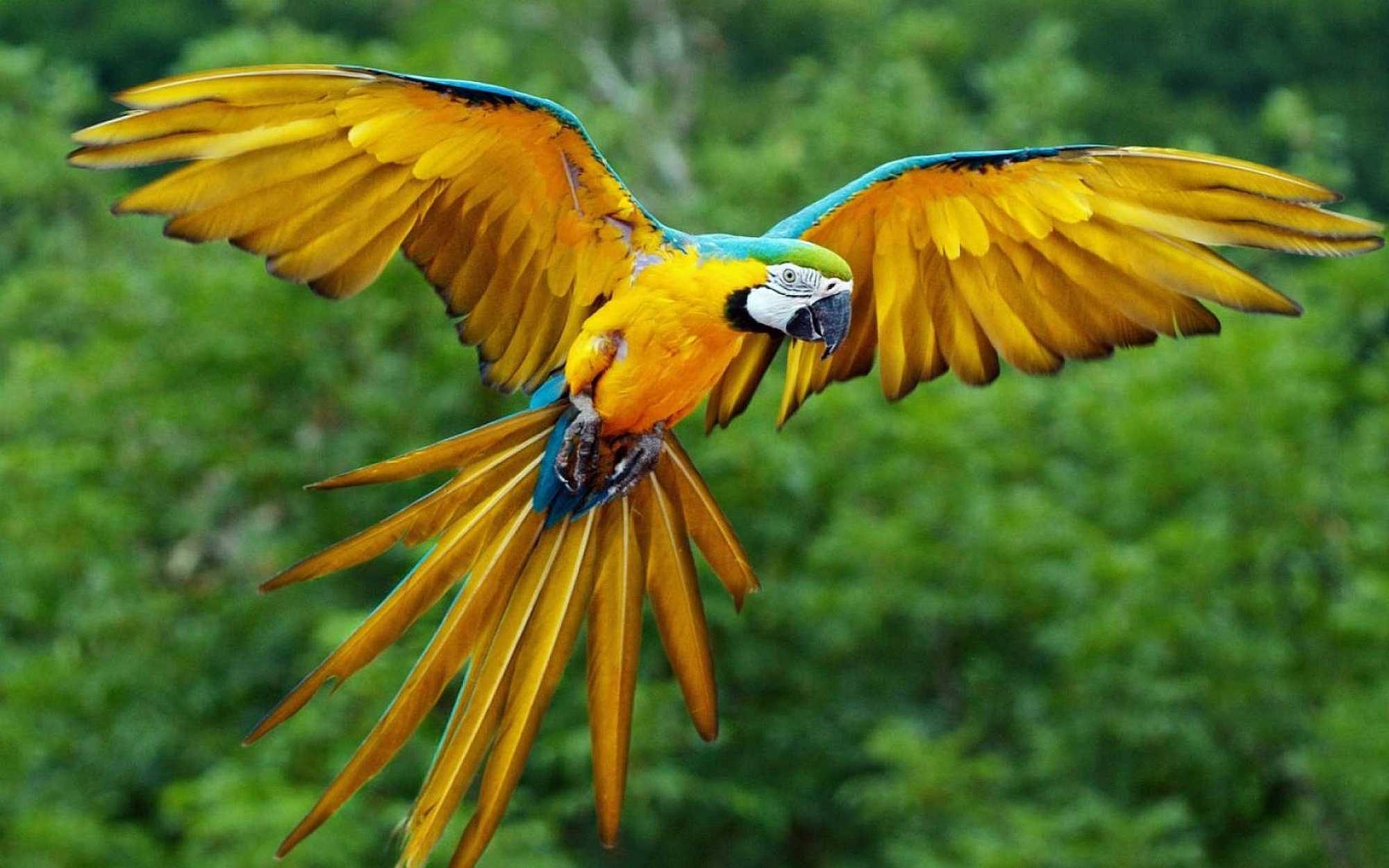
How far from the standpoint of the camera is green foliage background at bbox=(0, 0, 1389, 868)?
6.77 m

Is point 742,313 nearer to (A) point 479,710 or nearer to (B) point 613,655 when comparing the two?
(B) point 613,655

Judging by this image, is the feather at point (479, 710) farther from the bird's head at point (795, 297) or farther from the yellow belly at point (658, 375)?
the bird's head at point (795, 297)

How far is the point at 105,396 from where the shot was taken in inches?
296

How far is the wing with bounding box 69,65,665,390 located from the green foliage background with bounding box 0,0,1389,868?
3643 millimetres

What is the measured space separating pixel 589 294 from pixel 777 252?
0.34m

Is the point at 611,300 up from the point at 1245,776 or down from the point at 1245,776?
up

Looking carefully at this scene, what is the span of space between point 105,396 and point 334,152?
5.21m

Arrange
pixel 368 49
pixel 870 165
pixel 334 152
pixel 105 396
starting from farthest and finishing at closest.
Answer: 1. pixel 870 165
2. pixel 368 49
3. pixel 105 396
4. pixel 334 152

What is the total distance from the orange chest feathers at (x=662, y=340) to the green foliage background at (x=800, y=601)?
3.70 m

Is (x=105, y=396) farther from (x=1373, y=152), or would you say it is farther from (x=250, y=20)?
(x=1373, y=152)

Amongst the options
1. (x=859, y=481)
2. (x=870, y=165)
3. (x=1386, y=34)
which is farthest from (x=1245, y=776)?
(x=1386, y=34)

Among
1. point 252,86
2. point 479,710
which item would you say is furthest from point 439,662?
point 252,86

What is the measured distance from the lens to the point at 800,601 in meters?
7.36

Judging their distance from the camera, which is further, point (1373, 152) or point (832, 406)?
point (1373, 152)
